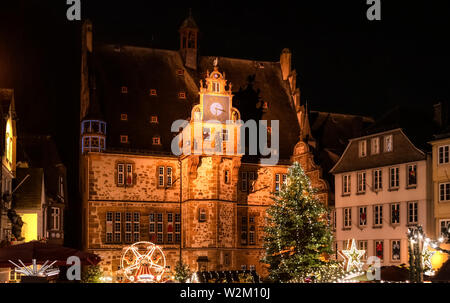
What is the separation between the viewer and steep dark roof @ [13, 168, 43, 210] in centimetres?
3966

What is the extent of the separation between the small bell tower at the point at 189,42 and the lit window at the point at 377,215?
20795mm

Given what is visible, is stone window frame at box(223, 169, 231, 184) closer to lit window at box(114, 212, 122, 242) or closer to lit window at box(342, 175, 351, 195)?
lit window at box(114, 212, 122, 242)

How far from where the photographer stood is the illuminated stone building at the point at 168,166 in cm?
5106

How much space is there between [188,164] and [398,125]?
49.7 ft

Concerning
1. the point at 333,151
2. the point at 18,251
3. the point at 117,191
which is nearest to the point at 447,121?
the point at 333,151

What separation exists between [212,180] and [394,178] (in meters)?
12.9

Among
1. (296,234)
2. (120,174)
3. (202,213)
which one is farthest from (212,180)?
(296,234)

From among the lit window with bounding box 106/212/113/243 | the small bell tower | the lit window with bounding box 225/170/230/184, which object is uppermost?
the small bell tower

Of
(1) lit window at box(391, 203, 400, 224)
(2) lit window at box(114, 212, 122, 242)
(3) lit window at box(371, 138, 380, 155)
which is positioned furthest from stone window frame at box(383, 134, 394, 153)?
(2) lit window at box(114, 212, 122, 242)

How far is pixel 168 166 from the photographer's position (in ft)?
176

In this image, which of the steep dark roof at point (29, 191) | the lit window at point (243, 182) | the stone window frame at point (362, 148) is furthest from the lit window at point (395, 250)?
the steep dark roof at point (29, 191)

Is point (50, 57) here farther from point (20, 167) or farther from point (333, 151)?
point (333, 151)

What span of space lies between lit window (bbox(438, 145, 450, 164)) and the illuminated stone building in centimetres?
1167

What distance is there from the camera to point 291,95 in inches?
2399
